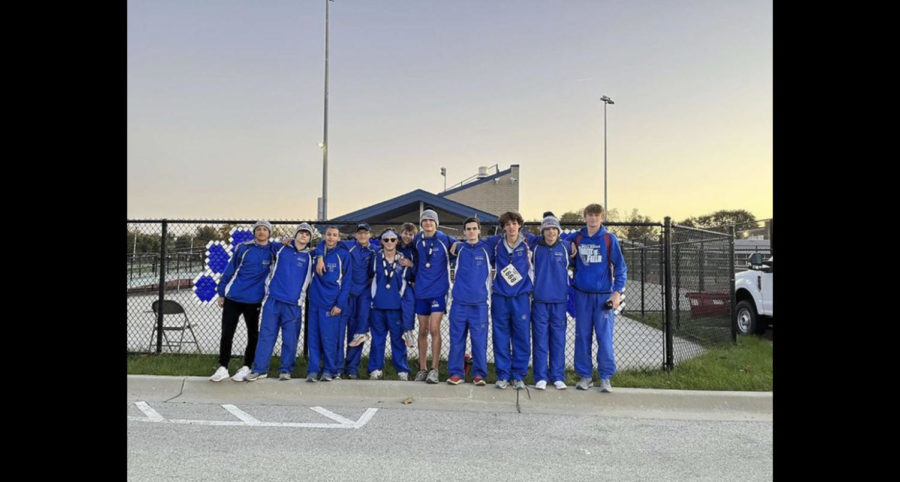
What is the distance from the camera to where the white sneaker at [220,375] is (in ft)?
20.5

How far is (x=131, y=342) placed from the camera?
9039 mm

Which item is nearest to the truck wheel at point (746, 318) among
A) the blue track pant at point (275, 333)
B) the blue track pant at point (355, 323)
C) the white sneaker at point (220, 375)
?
the blue track pant at point (355, 323)

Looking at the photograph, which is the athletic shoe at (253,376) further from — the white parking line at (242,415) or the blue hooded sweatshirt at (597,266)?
the blue hooded sweatshirt at (597,266)

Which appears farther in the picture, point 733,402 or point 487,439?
point 733,402

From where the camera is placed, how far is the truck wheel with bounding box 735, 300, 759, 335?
967 centimetres

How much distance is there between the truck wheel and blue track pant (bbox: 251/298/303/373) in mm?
7903

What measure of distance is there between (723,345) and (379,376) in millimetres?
5655

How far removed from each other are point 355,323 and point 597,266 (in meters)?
3.01

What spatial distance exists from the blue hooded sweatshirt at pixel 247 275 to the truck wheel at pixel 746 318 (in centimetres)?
826

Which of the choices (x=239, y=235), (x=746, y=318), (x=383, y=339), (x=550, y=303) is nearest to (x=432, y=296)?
(x=383, y=339)

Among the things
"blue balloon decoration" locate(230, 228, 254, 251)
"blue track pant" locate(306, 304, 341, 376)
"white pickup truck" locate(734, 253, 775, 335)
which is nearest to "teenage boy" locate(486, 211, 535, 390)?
"blue track pant" locate(306, 304, 341, 376)

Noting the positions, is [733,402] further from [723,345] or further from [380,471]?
[380,471]
